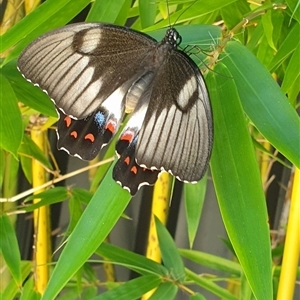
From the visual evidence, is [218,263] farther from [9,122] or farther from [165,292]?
[9,122]

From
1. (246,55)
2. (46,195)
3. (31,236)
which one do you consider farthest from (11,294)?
(246,55)

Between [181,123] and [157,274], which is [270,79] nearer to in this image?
[181,123]

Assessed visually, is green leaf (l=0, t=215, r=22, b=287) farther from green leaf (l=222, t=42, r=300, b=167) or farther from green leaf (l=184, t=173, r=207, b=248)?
green leaf (l=222, t=42, r=300, b=167)

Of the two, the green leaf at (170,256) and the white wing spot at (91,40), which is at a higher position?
the white wing spot at (91,40)

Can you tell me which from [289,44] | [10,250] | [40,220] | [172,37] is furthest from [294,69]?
[40,220]

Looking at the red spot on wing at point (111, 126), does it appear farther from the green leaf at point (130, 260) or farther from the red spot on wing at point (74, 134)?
the green leaf at point (130, 260)

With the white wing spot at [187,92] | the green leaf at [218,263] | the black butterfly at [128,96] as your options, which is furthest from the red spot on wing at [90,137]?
the green leaf at [218,263]

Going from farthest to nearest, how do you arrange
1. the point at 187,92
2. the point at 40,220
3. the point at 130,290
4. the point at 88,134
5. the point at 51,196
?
the point at 40,220 → the point at 51,196 → the point at 130,290 → the point at 88,134 → the point at 187,92
